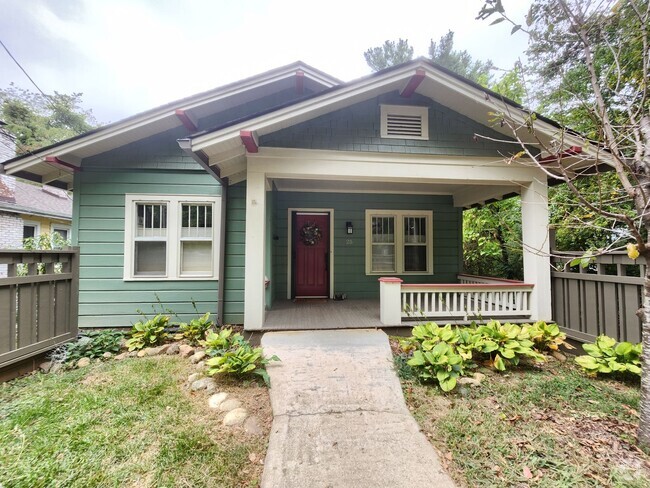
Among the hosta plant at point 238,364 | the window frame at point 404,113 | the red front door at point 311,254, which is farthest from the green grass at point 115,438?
the window frame at point 404,113

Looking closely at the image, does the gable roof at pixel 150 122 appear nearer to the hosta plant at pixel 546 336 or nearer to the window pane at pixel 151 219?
the window pane at pixel 151 219

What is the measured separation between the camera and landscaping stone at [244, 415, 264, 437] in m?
2.37

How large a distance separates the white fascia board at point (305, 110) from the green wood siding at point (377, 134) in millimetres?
153

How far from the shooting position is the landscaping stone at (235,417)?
244 centimetres

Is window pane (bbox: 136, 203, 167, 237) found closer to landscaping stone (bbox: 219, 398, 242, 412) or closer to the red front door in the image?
the red front door

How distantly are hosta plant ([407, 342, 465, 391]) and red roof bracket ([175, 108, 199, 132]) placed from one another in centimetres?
482

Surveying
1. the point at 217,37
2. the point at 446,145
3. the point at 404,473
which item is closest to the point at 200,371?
the point at 404,473

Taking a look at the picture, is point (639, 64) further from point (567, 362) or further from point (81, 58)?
point (81, 58)

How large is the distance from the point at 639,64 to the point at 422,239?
15.1ft

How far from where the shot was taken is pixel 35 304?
3264mm

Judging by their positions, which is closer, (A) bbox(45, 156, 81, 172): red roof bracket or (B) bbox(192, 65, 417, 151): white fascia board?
(B) bbox(192, 65, 417, 151): white fascia board

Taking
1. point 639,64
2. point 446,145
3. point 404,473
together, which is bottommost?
point 404,473

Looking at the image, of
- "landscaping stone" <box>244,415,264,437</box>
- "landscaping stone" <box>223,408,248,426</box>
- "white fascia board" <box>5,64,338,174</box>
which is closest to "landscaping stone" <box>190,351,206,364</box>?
"landscaping stone" <box>223,408,248,426</box>

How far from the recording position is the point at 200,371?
3309 mm
